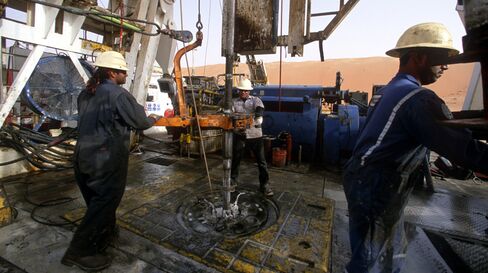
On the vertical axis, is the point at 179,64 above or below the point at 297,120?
above

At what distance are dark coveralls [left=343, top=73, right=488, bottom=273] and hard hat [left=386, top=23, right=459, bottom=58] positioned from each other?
0.20 metres

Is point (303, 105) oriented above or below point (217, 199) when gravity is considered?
above

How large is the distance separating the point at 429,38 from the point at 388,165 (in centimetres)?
81

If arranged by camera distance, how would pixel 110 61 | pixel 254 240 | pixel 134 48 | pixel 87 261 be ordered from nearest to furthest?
pixel 87 261
pixel 110 61
pixel 254 240
pixel 134 48

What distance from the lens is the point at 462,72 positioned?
4447 centimetres

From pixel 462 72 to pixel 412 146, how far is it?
193 feet

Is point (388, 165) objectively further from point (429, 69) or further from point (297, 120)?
point (297, 120)

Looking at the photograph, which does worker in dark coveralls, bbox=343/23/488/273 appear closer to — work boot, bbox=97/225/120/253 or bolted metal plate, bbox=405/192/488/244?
bolted metal plate, bbox=405/192/488/244

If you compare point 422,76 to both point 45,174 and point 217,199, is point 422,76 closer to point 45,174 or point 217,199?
point 217,199

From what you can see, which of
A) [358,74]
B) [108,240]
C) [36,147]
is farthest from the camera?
[358,74]

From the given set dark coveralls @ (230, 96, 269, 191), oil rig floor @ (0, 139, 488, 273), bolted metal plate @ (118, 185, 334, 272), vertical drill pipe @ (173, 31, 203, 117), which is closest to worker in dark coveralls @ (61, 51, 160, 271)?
oil rig floor @ (0, 139, 488, 273)

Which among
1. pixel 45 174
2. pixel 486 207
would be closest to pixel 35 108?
pixel 45 174

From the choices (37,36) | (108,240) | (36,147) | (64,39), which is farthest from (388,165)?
(64,39)

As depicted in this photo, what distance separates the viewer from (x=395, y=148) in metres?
1.51
